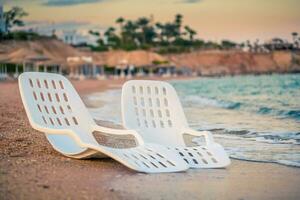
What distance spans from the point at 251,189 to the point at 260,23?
1369 inches

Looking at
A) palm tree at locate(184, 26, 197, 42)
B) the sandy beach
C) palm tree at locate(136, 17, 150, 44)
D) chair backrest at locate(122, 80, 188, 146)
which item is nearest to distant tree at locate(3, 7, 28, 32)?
chair backrest at locate(122, 80, 188, 146)

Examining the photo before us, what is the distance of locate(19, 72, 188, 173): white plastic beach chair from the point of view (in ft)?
15.3

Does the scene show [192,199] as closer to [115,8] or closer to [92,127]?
[92,127]

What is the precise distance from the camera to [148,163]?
4.66m

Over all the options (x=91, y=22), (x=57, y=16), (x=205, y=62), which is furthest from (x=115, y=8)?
(x=205, y=62)

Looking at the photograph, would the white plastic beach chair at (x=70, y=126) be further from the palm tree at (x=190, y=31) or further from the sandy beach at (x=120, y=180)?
the palm tree at (x=190, y=31)

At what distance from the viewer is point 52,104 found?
17.1 feet

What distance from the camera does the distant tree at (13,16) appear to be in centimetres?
3441

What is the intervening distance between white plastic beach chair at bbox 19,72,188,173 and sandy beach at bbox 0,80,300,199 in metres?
0.10

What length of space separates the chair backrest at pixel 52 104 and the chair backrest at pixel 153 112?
0.40 metres

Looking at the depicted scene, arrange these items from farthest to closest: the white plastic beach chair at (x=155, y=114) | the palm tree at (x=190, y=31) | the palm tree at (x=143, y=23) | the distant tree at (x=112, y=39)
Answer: the distant tree at (x=112, y=39)
the palm tree at (x=143, y=23)
the palm tree at (x=190, y=31)
the white plastic beach chair at (x=155, y=114)

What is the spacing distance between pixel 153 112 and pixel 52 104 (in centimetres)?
93

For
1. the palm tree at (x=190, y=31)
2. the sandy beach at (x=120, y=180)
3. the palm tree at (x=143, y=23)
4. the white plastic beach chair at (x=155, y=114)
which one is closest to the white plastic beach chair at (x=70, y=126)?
the sandy beach at (x=120, y=180)

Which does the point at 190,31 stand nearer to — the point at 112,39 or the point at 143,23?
the point at 143,23
